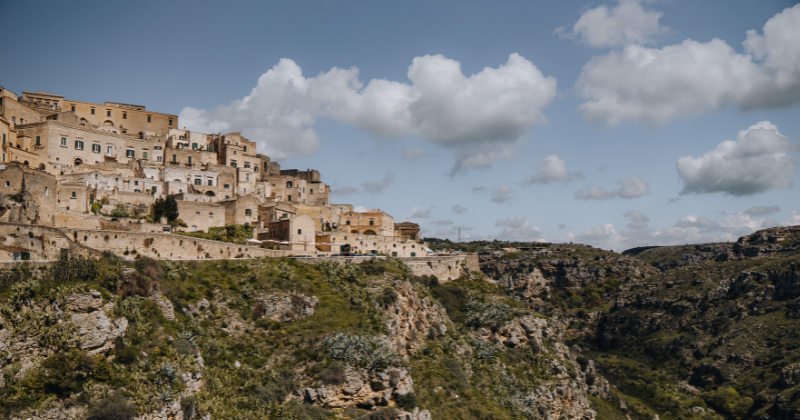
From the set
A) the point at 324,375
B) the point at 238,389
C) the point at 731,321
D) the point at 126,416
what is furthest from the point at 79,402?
the point at 731,321

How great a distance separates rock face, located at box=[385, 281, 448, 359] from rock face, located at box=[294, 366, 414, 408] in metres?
4.81

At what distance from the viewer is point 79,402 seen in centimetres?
2892

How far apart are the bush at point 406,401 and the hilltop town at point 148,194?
23.8 m

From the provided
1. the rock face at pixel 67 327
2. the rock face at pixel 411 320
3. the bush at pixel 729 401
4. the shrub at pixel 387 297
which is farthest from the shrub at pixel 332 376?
the bush at pixel 729 401

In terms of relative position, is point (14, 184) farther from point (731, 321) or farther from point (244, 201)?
point (731, 321)

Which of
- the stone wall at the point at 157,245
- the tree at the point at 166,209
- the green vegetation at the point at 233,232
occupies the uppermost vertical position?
the tree at the point at 166,209

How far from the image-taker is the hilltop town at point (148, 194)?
48562 mm

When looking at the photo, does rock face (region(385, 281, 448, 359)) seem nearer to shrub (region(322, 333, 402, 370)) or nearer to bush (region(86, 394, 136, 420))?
shrub (region(322, 333, 402, 370))

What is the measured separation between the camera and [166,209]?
6675 cm

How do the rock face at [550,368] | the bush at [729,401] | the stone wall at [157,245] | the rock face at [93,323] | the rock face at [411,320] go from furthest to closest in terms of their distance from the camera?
1. the bush at [729,401]
2. the rock face at [550,368]
3. the rock face at [411,320]
4. the stone wall at [157,245]
5. the rock face at [93,323]

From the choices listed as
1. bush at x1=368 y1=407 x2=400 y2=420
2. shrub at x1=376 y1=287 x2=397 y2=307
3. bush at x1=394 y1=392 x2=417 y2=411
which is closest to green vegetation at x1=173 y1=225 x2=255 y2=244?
shrub at x1=376 y1=287 x2=397 y2=307

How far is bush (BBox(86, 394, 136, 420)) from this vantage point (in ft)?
94.3

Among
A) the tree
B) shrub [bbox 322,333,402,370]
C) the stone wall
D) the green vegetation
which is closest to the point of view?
shrub [bbox 322,333,402,370]

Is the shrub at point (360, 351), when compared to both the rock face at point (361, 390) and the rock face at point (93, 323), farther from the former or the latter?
the rock face at point (93, 323)
